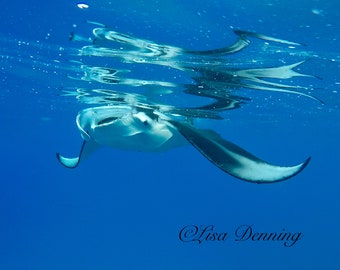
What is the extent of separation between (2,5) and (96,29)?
2215 mm

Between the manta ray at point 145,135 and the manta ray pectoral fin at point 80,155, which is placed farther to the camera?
the manta ray pectoral fin at point 80,155

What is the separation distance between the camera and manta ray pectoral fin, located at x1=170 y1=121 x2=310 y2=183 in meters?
5.18

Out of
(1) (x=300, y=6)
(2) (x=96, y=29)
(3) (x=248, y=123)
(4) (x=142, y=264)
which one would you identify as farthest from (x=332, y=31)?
(4) (x=142, y=264)

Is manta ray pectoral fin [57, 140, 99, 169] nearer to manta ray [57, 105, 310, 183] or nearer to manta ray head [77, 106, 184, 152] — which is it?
manta ray [57, 105, 310, 183]

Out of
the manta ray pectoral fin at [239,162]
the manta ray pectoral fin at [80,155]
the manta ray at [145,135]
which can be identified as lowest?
the manta ray pectoral fin at [239,162]

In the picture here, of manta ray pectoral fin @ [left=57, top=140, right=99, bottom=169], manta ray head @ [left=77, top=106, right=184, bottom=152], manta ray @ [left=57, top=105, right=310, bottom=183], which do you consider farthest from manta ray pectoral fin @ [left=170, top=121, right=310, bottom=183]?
manta ray pectoral fin @ [left=57, top=140, right=99, bottom=169]

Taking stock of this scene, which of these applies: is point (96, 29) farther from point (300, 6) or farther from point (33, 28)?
point (300, 6)

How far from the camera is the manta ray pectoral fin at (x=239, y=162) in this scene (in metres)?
5.18

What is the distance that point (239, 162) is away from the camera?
5680mm

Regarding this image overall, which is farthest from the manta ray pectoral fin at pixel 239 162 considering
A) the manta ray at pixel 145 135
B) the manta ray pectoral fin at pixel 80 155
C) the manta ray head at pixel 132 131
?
the manta ray pectoral fin at pixel 80 155

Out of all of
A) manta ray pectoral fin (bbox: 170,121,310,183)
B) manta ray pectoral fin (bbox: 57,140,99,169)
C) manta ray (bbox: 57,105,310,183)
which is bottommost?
manta ray pectoral fin (bbox: 170,121,310,183)

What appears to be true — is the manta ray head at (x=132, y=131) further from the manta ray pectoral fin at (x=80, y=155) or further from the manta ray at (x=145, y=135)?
the manta ray pectoral fin at (x=80, y=155)

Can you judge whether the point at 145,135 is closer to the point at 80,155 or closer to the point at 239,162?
the point at 80,155

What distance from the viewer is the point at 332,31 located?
8.88 metres
